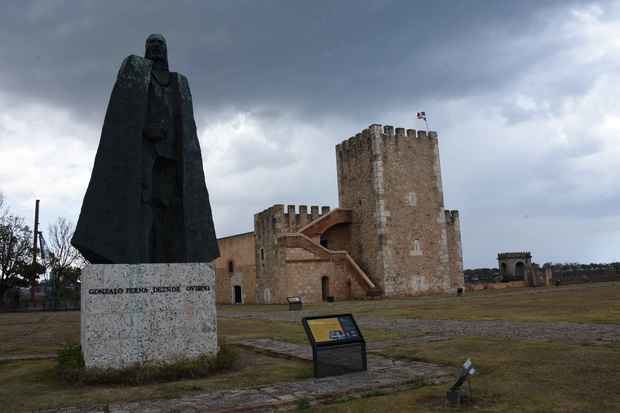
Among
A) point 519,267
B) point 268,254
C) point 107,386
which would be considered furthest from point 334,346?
point 519,267

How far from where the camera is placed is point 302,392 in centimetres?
468

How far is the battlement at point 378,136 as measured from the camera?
30.4 metres

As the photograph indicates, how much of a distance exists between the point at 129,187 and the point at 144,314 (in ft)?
4.85

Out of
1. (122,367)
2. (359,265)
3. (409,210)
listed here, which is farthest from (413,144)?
(122,367)

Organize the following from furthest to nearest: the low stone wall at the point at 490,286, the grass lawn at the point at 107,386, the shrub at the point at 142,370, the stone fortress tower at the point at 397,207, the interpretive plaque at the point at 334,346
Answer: the low stone wall at the point at 490,286 < the stone fortress tower at the point at 397,207 < the interpretive plaque at the point at 334,346 < the shrub at the point at 142,370 < the grass lawn at the point at 107,386

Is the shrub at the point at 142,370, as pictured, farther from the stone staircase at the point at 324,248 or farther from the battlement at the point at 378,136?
the battlement at the point at 378,136

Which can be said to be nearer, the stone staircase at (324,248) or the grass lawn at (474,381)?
the grass lawn at (474,381)

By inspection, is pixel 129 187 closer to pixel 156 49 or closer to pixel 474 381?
pixel 156 49

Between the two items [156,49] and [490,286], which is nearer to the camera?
[156,49]

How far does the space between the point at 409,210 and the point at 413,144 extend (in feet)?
13.3

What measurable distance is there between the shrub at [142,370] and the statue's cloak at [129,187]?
1131 mm

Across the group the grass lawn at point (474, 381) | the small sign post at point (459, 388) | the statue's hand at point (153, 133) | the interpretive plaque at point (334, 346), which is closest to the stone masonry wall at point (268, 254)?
the grass lawn at point (474, 381)

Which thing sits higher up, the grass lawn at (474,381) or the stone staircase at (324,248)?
the stone staircase at (324,248)

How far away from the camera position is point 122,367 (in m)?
5.50
